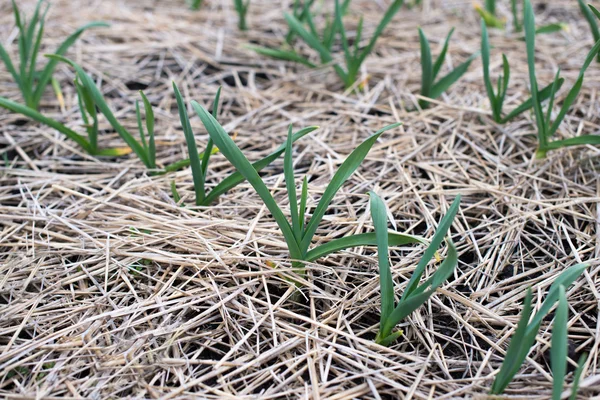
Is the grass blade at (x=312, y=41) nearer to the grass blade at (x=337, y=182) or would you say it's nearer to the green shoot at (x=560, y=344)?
the grass blade at (x=337, y=182)

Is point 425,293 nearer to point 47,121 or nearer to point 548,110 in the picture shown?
point 548,110

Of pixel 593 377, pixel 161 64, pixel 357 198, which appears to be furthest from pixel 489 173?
pixel 161 64

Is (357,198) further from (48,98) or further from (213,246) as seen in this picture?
(48,98)

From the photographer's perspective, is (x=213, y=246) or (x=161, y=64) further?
(x=161, y=64)

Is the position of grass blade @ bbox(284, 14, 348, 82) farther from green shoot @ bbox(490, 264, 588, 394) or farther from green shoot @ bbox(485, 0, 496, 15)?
green shoot @ bbox(490, 264, 588, 394)

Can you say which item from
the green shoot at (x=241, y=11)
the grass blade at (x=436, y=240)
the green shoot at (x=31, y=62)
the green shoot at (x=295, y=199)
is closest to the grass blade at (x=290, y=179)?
the green shoot at (x=295, y=199)

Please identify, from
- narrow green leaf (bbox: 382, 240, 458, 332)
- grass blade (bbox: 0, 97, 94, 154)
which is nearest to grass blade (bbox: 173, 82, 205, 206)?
grass blade (bbox: 0, 97, 94, 154)

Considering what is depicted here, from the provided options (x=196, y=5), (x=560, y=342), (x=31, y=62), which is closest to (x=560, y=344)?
(x=560, y=342)
